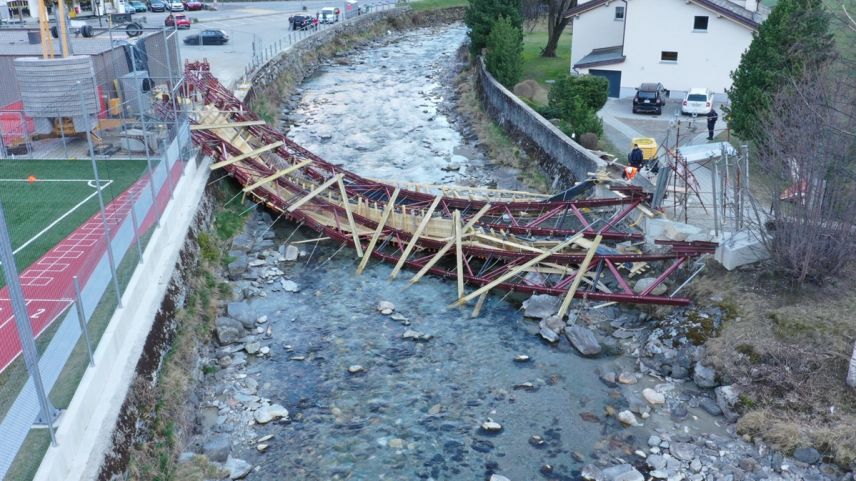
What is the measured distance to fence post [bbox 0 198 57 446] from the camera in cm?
833

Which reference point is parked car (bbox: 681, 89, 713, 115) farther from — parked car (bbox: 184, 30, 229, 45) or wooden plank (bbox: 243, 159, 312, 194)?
parked car (bbox: 184, 30, 229, 45)

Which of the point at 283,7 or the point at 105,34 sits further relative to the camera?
the point at 283,7

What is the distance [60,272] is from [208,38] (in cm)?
3798

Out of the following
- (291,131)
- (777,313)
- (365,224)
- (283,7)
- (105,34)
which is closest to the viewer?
(777,313)

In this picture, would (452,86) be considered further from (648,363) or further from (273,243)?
(648,363)

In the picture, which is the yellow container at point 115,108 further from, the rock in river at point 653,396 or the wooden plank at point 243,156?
the rock in river at point 653,396

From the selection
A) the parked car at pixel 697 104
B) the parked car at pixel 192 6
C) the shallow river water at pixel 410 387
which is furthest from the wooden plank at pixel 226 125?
the parked car at pixel 192 6

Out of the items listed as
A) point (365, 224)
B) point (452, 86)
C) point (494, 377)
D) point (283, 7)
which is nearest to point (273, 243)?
point (365, 224)

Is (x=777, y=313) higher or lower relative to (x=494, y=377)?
higher

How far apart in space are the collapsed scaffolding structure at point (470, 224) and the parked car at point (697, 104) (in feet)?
38.7

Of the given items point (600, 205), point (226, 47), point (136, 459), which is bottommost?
point (136, 459)

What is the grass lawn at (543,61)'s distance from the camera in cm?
4134

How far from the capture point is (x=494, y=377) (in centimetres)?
1560

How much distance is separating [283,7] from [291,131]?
4466cm
